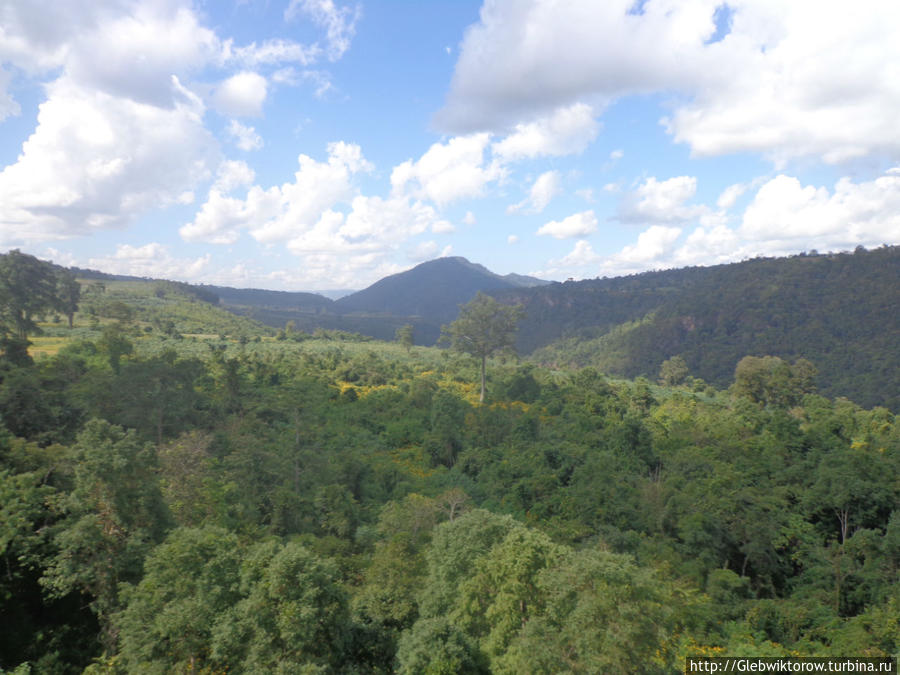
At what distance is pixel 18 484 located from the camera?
15055 mm

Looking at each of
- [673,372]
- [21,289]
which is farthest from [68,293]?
[673,372]

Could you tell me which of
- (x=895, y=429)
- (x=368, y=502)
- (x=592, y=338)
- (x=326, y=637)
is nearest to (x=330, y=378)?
(x=368, y=502)

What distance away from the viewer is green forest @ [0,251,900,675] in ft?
41.1

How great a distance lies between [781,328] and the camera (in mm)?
121688

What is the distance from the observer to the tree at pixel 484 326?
54.2m

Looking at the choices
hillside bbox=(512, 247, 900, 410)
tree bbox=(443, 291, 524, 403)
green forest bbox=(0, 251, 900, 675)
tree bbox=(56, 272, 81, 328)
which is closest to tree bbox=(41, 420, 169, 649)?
green forest bbox=(0, 251, 900, 675)

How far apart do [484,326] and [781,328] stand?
109560 mm

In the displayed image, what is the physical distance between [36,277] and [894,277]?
170 metres

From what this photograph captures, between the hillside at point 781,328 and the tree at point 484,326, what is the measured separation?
3261 centimetres

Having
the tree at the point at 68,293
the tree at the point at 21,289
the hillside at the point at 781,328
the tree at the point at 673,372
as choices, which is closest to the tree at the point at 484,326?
the hillside at the point at 781,328

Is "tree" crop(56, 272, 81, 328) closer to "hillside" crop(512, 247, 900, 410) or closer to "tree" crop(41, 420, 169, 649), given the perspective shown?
"tree" crop(41, 420, 169, 649)

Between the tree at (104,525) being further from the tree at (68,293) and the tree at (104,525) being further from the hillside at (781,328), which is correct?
the hillside at (781,328)

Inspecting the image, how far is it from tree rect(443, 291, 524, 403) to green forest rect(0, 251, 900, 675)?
20.1 inches

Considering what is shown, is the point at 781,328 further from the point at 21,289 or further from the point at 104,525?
the point at 21,289
